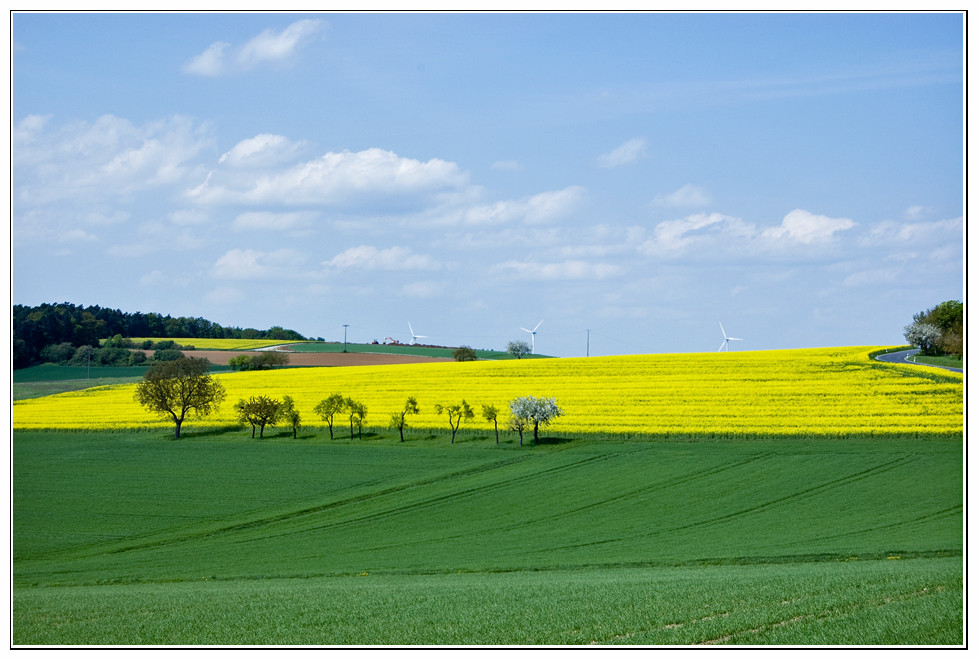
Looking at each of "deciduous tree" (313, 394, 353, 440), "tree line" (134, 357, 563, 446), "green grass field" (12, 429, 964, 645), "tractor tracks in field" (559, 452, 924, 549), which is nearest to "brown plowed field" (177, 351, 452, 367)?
"tree line" (134, 357, 563, 446)

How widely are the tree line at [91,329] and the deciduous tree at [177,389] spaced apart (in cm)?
594

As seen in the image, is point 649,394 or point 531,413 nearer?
point 531,413

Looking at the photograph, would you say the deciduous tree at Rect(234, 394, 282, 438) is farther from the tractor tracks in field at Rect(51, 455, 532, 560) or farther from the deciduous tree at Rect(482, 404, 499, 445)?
the tractor tracks in field at Rect(51, 455, 532, 560)

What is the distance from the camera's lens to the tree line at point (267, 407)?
1757 inches

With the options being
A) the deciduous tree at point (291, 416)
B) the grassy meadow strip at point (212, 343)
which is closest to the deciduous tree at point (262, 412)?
the deciduous tree at point (291, 416)

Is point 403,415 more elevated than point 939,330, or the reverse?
point 939,330

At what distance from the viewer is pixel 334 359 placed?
73.9 metres

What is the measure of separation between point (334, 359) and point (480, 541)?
48739 millimetres

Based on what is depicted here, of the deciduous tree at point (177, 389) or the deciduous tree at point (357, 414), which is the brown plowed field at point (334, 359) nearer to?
the deciduous tree at point (177, 389)

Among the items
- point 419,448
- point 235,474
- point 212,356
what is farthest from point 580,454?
point 212,356

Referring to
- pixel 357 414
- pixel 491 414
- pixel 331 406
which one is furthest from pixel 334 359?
pixel 491 414

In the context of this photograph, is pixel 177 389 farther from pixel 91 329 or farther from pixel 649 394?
pixel 649 394
